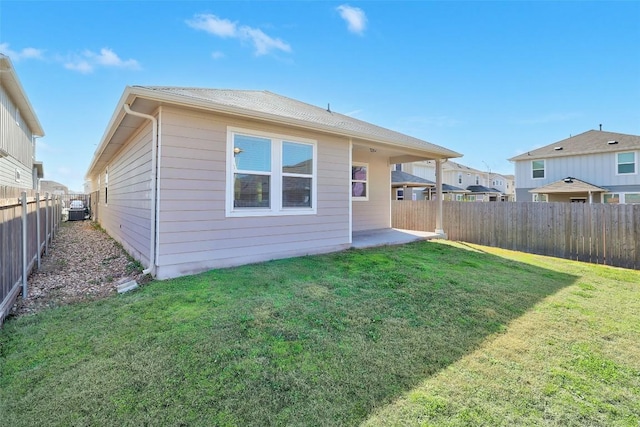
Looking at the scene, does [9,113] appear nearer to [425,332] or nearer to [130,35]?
[130,35]

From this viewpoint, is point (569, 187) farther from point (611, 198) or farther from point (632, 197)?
point (632, 197)

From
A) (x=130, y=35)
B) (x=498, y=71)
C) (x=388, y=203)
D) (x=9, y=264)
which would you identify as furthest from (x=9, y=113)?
(x=498, y=71)

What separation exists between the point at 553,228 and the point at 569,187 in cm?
1226

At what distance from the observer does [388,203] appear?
35.6 feet

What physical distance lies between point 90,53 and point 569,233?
47.9ft

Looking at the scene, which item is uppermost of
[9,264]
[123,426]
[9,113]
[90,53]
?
[90,53]

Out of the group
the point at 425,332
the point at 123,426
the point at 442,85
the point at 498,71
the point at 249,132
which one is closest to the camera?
the point at 123,426

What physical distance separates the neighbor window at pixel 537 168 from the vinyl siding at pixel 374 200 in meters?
15.1

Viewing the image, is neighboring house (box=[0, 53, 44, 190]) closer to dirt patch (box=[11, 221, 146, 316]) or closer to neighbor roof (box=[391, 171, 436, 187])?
dirt patch (box=[11, 221, 146, 316])

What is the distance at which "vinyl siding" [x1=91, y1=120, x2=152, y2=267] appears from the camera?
5477 millimetres

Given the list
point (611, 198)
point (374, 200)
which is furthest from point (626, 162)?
point (374, 200)

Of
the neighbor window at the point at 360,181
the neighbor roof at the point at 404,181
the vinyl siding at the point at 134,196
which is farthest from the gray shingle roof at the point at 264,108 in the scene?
the neighbor roof at the point at 404,181

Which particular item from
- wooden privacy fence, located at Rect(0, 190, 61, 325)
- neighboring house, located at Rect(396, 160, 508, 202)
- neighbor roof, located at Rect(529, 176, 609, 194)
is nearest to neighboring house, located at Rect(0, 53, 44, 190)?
wooden privacy fence, located at Rect(0, 190, 61, 325)

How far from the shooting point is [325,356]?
258cm
